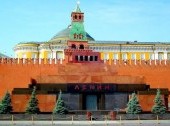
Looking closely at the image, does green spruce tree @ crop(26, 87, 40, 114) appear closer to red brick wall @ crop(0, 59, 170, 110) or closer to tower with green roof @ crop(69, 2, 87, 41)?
red brick wall @ crop(0, 59, 170, 110)

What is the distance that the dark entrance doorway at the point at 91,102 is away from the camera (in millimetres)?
30500

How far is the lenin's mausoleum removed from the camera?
1177 inches

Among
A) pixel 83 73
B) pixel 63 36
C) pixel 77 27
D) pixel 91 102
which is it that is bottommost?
pixel 91 102

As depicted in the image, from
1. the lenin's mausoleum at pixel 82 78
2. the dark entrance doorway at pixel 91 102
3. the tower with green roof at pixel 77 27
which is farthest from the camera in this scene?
the tower with green roof at pixel 77 27

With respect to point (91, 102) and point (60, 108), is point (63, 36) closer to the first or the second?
point (91, 102)

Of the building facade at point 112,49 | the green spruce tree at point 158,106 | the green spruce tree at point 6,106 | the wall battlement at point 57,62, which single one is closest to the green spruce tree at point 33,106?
the green spruce tree at point 6,106

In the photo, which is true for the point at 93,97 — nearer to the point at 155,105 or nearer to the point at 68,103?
the point at 68,103

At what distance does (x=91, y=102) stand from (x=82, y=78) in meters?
2.29

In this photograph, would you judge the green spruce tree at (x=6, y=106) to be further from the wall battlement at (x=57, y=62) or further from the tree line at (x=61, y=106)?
the wall battlement at (x=57, y=62)

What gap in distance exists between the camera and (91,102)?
30641mm

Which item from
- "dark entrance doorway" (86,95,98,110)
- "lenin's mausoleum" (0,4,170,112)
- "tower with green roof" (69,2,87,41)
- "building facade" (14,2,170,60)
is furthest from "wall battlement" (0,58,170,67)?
"building facade" (14,2,170,60)

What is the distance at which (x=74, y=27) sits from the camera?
38.4 m

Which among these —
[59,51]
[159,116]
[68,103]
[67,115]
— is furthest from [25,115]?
[59,51]

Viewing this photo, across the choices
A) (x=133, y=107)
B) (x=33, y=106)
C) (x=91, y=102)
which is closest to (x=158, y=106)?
(x=133, y=107)
